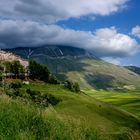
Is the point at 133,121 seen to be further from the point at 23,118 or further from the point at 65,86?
the point at 23,118

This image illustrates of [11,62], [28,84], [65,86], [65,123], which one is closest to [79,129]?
[65,123]

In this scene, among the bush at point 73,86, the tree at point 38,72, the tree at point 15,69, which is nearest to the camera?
the bush at point 73,86

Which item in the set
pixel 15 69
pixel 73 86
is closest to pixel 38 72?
pixel 15 69

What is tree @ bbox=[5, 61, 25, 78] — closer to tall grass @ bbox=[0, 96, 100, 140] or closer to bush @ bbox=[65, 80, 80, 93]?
bush @ bbox=[65, 80, 80, 93]

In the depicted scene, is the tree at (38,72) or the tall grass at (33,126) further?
the tree at (38,72)

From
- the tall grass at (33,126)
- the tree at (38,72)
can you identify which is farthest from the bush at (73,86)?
the tall grass at (33,126)

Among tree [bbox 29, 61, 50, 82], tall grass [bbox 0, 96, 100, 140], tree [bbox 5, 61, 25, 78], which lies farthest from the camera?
tree [bbox 29, 61, 50, 82]

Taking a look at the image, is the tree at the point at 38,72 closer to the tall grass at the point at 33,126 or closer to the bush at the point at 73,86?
the bush at the point at 73,86

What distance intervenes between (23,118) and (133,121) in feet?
422

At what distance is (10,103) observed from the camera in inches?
703

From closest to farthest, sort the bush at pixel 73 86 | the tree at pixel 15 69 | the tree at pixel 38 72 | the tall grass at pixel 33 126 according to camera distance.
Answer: the tall grass at pixel 33 126
the bush at pixel 73 86
the tree at pixel 15 69
the tree at pixel 38 72

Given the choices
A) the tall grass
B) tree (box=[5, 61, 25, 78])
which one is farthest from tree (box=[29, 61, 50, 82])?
the tall grass

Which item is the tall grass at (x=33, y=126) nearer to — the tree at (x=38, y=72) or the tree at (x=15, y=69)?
the tree at (x=15, y=69)

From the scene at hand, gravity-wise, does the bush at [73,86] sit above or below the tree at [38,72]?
below
